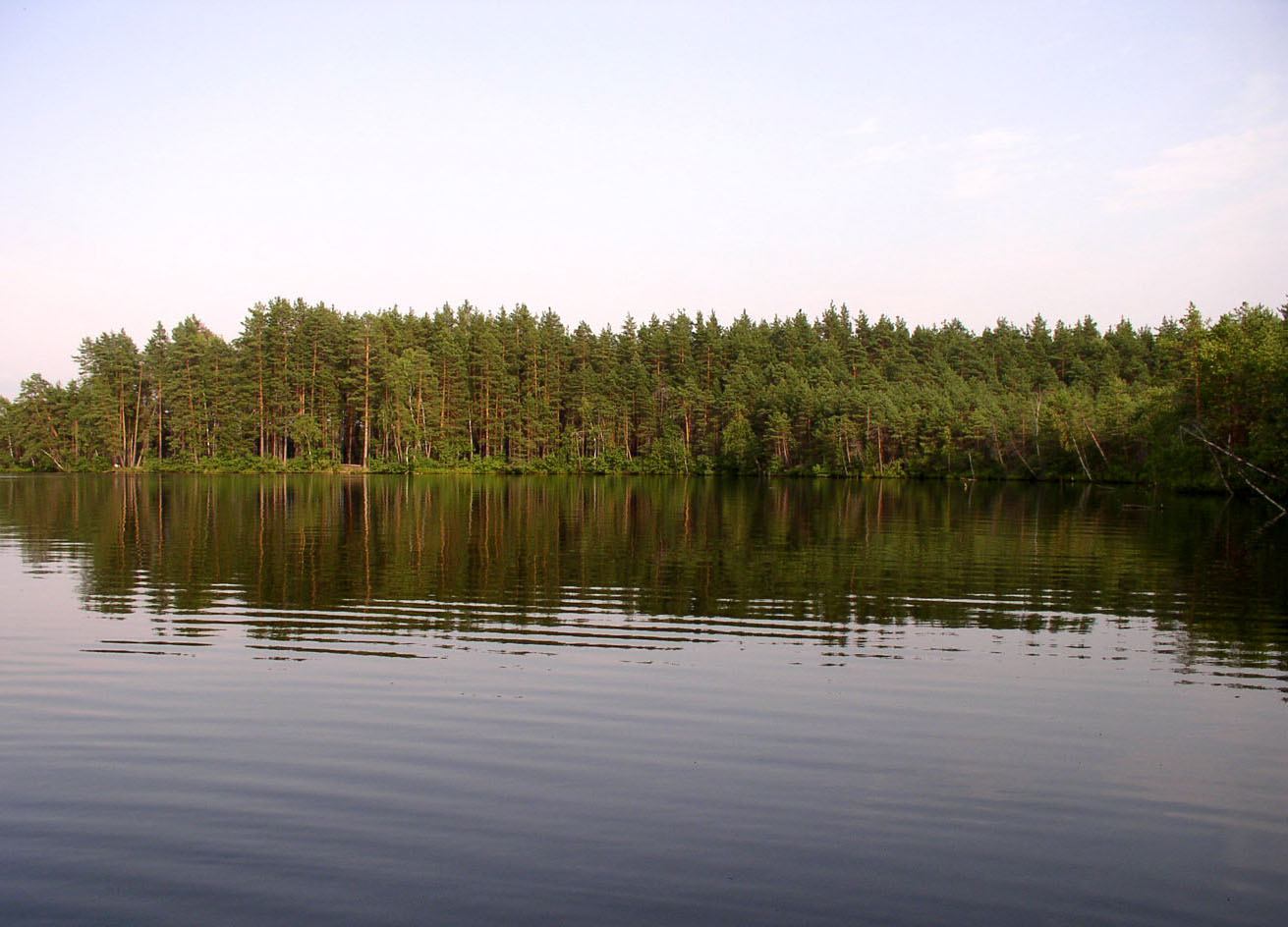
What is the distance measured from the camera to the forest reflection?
18.8m

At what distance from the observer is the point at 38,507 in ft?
156

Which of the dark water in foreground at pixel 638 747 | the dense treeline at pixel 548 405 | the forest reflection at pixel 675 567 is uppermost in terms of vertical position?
the dense treeline at pixel 548 405

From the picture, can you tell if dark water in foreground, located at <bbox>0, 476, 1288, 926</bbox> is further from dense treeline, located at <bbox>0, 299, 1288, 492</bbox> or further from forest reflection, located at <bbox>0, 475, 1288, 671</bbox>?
dense treeline, located at <bbox>0, 299, 1288, 492</bbox>

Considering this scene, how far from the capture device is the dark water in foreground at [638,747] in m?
7.13

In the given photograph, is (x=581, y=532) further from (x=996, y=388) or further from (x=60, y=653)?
(x=996, y=388)

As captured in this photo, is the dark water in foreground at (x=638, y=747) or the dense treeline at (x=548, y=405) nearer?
the dark water in foreground at (x=638, y=747)

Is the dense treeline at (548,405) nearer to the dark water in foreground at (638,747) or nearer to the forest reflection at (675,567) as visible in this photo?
the forest reflection at (675,567)

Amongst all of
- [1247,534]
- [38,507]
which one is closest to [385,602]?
[1247,534]

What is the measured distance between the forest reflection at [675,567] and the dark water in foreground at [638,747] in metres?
0.23

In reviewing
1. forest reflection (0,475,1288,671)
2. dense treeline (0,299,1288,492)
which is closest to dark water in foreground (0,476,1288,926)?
forest reflection (0,475,1288,671)

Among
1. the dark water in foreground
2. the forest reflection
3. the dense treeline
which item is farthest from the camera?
the dense treeline

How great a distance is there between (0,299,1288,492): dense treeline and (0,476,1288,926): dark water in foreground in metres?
74.0

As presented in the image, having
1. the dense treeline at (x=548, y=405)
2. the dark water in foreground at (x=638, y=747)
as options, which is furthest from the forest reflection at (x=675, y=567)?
the dense treeline at (x=548, y=405)

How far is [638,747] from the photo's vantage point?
10.4m
